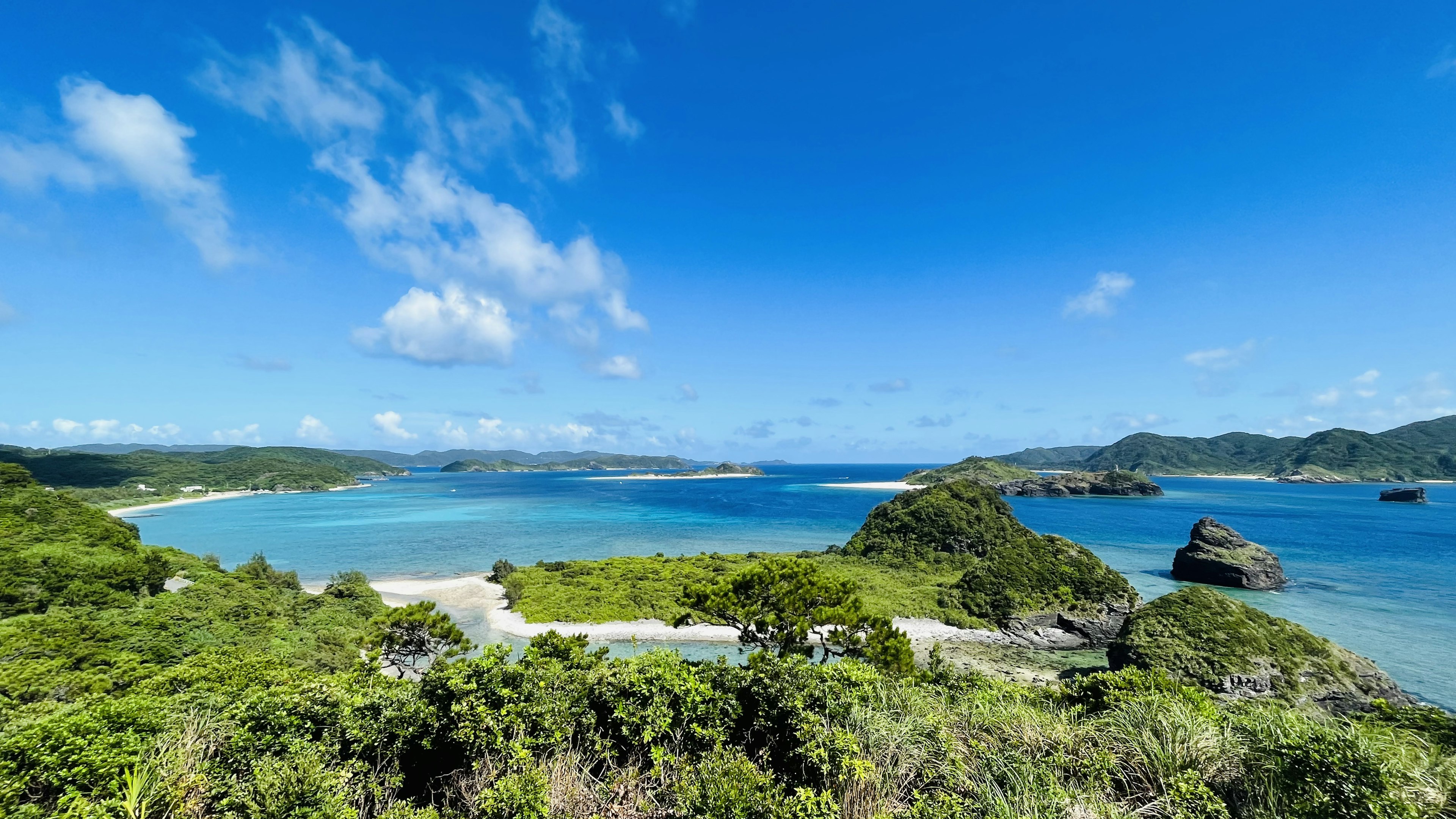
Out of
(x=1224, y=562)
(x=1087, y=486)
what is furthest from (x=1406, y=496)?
(x=1224, y=562)

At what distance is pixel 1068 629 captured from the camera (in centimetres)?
2856

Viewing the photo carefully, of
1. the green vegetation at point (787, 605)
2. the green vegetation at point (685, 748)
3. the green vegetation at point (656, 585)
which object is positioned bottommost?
the green vegetation at point (656, 585)

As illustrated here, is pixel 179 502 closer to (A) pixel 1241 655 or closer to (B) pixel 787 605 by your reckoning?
(B) pixel 787 605

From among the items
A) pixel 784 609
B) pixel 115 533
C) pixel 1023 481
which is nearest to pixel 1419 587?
pixel 784 609

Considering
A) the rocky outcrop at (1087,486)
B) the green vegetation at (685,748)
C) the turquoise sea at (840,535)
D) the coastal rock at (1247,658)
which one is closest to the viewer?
the green vegetation at (685,748)

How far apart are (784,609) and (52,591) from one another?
26.6m

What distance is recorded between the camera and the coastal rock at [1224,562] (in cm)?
3922

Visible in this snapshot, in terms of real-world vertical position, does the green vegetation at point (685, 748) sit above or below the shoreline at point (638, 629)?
above

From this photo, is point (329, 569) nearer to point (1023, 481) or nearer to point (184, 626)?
point (184, 626)

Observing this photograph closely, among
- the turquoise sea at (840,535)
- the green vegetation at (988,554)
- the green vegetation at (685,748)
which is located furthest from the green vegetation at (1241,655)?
the green vegetation at (685,748)

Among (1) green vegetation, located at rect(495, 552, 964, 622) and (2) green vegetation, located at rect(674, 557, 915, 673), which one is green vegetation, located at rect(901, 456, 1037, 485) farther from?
(2) green vegetation, located at rect(674, 557, 915, 673)

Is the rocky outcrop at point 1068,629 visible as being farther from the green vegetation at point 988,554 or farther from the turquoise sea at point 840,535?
the turquoise sea at point 840,535

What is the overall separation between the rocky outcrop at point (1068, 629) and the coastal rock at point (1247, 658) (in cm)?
660

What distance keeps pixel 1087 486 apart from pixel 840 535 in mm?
113796
